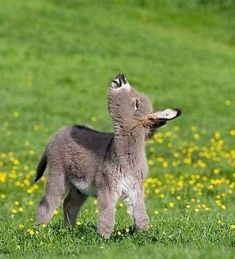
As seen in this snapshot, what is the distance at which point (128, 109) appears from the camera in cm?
896

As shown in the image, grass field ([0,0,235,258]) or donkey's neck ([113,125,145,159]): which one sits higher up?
donkey's neck ([113,125,145,159])

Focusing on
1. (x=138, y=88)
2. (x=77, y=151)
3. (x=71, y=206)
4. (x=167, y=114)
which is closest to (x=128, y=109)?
(x=167, y=114)

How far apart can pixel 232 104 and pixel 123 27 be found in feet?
31.6

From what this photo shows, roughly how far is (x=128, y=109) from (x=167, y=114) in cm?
46

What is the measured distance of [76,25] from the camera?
31.9 meters

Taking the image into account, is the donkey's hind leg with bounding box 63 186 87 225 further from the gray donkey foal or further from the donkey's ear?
the donkey's ear

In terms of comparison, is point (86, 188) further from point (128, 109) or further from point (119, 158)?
point (128, 109)

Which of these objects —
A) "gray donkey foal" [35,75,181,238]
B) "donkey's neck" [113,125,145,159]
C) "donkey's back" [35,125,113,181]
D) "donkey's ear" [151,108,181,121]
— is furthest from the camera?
"donkey's back" [35,125,113,181]

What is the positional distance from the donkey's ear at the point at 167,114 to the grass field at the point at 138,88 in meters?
1.24

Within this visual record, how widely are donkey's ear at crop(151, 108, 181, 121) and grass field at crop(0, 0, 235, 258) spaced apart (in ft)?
4.06

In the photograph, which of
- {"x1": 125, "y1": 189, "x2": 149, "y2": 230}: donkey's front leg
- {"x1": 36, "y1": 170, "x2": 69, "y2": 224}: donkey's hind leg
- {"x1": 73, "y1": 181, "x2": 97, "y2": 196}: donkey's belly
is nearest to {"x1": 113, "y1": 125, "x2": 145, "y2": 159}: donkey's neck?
{"x1": 125, "y1": 189, "x2": 149, "y2": 230}: donkey's front leg

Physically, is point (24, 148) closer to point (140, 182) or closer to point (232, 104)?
point (232, 104)

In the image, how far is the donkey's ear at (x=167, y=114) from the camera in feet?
28.6

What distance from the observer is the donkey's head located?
8.91 metres
